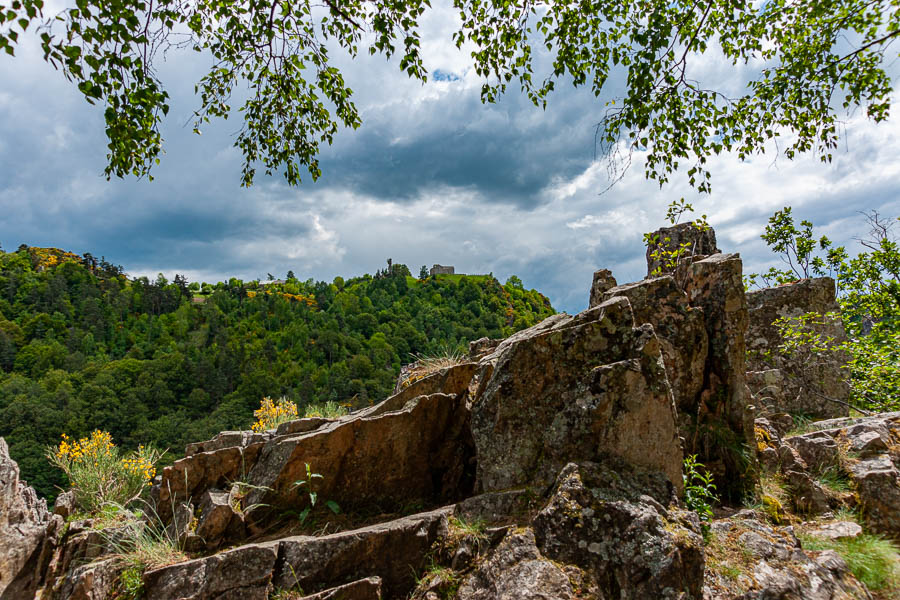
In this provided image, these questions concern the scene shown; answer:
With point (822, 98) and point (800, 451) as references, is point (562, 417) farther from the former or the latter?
point (822, 98)

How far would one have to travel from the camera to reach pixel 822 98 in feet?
21.6

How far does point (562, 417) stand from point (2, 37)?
17.5 ft

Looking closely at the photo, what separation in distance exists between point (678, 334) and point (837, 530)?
2.37 m

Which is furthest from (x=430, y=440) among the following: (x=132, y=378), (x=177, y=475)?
(x=132, y=378)

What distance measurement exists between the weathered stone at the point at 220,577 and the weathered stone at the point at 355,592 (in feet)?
1.69

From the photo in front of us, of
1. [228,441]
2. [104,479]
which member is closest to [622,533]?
[228,441]

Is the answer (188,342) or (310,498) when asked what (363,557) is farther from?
(188,342)

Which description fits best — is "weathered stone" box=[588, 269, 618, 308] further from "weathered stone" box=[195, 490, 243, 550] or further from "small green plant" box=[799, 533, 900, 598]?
"weathered stone" box=[195, 490, 243, 550]

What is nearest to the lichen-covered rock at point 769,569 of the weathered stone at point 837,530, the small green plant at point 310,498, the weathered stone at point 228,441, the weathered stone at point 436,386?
the weathered stone at point 837,530

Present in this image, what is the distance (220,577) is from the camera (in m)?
3.94

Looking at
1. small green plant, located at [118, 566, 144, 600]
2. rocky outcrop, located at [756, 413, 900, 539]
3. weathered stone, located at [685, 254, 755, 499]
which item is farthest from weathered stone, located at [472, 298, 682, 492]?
small green plant, located at [118, 566, 144, 600]

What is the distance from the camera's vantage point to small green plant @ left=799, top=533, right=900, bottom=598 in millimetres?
3738

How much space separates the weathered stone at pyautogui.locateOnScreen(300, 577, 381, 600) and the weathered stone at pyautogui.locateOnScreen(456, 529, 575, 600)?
747 millimetres

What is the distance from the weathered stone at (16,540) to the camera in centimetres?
593
